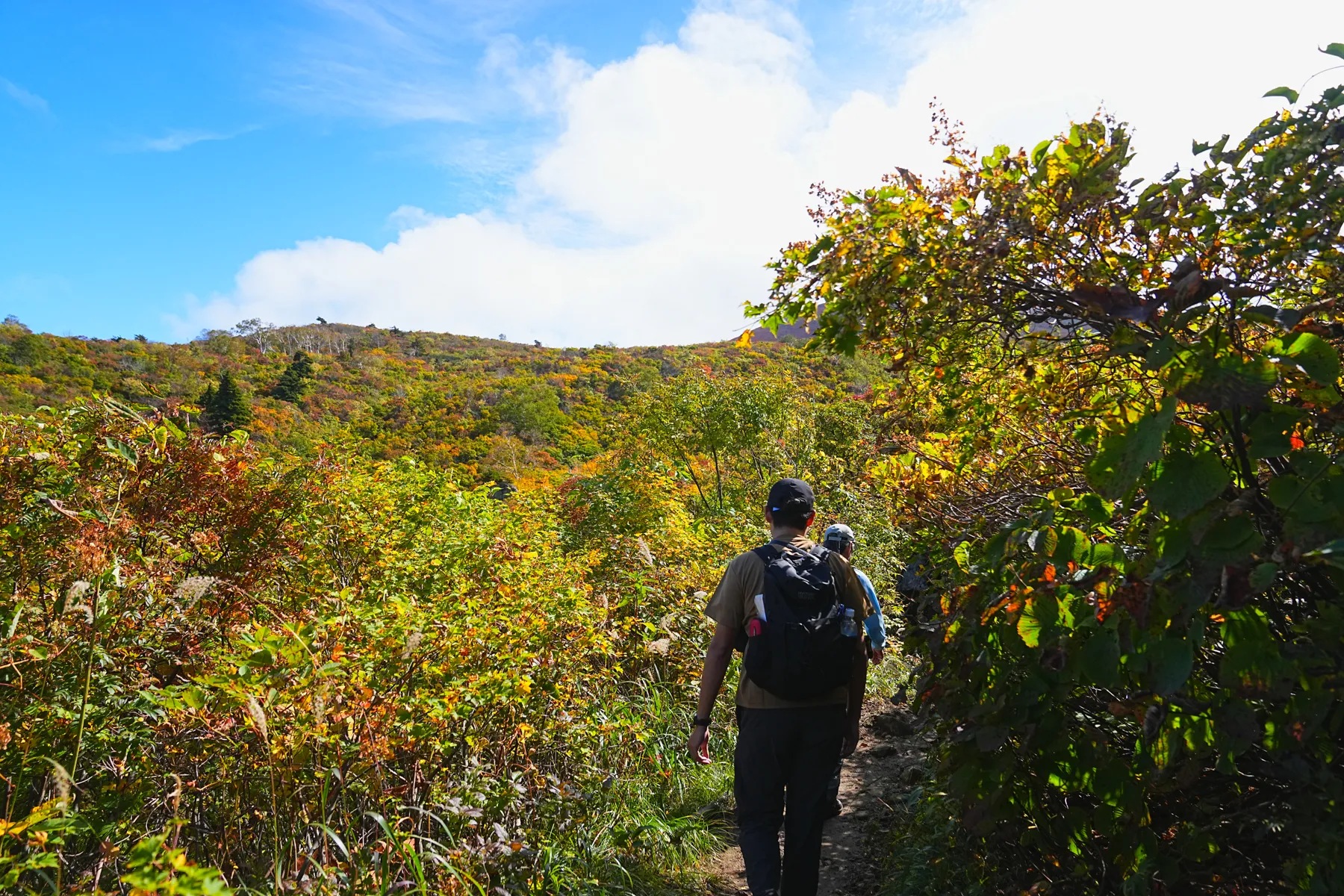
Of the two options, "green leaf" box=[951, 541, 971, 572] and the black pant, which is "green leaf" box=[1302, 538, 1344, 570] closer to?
"green leaf" box=[951, 541, 971, 572]

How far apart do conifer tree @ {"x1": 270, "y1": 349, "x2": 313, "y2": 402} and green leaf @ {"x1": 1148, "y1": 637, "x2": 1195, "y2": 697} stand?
4645cm

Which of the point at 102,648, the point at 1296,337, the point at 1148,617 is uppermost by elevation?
the point at 1296,337

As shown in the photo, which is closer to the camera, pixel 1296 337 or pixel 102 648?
pixel 1296 337

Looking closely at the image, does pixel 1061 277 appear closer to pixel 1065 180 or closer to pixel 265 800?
pixel 1065 180

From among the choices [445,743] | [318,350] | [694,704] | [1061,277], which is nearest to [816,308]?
[1061,277]

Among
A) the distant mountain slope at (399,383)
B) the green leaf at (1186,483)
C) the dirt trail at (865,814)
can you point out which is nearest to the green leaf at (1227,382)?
the green leaf at (1186,483)

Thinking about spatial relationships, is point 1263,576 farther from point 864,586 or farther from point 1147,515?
point 864,586

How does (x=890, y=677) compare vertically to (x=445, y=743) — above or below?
below

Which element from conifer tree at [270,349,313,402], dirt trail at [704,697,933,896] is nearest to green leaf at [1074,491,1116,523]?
dirt trail at [704,697,933,896]

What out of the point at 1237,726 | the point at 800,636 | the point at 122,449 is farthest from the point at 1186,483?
the point at 122,449

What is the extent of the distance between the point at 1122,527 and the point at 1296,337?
953 mm

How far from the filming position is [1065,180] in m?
2.01

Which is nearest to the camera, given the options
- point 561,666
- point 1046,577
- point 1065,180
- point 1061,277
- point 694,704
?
point 1046,577

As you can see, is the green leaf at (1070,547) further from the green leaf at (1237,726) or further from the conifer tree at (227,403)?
the conifer tree at (227,403)
